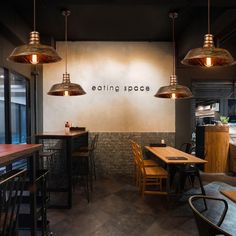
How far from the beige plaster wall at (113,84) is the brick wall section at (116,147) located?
5.3 inches

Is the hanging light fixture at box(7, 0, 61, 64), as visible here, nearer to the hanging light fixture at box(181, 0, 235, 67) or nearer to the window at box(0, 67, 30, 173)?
the hanging light fixture at box(181, 0, 235, 67)

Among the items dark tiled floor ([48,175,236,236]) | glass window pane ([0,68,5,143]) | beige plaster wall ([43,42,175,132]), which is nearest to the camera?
dark tiled floor ([48,175,236,236])

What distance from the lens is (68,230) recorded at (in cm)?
313

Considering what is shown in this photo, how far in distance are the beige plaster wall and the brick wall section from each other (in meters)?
0.13

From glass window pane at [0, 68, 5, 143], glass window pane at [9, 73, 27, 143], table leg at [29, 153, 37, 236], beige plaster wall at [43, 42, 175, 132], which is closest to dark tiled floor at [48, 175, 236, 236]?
table leg at [29, 153, 37, 236]

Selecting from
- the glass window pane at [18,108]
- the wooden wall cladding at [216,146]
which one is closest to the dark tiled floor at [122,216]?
the glass window pane at [18,108]

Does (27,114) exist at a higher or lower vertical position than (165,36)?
lower

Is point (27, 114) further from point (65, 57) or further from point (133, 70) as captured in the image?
point (133, 70)

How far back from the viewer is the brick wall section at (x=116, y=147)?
6.04 meters

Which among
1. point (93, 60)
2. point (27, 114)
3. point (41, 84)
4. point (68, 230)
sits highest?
point (93, 60)

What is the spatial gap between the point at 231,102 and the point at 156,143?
2617 millimetres

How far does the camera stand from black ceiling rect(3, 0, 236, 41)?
11.9 feet

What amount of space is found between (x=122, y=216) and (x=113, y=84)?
329cm

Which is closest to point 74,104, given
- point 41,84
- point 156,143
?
point 41,84
